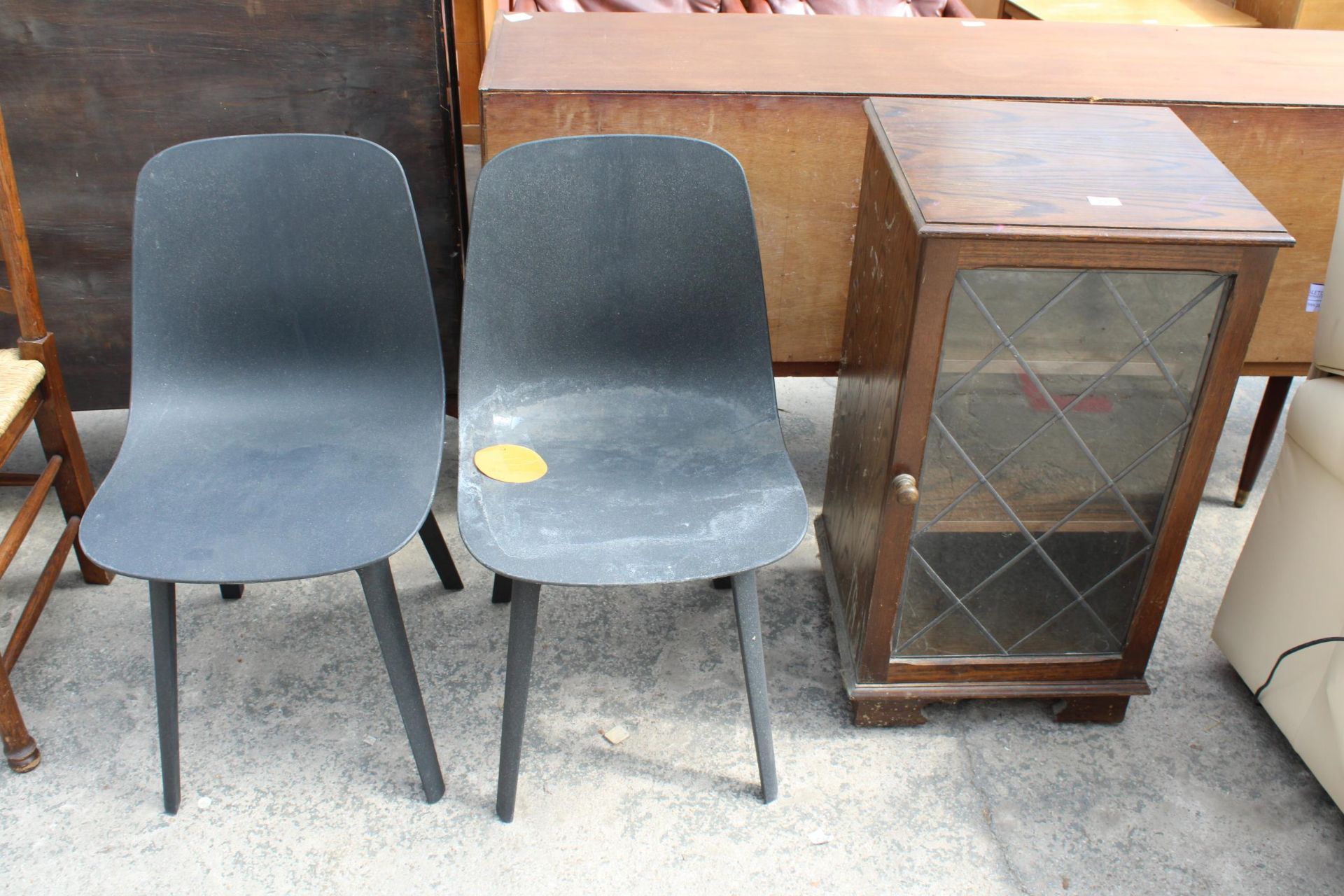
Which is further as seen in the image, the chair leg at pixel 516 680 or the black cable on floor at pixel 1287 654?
the black cable on floor at pixel 1287 654

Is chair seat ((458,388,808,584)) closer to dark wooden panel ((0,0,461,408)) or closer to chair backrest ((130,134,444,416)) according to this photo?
chair backrest ((130,134,444,416))

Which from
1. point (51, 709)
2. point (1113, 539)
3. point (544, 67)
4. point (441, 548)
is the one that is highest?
point (544, 67)

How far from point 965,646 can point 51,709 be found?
135 cm

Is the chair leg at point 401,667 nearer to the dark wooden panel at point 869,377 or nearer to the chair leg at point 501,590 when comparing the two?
the chair leg at point 501,590

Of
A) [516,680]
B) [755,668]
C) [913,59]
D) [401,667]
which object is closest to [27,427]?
[401,667]

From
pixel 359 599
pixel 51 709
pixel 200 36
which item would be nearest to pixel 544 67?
pixel 200 36

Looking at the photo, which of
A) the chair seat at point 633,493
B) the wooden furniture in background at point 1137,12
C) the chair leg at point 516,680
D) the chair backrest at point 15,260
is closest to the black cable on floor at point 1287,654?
the chair seat at point 633,493

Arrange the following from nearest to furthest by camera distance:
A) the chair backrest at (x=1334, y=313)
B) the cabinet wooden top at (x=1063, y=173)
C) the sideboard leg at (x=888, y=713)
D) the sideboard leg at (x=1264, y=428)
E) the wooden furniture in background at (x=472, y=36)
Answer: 1. the cabinet wooden top at (x=1063, y=173)
2. the chair backrest at (x=1334, y=313)
3. the sideboard leg at (x=888, y=713)
4. the sideboard leg at (x=1264, y=428)
5. the wooden furniture in background at (x=472, y=36)

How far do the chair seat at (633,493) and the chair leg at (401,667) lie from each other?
0.13 meters

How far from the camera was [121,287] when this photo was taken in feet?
6.01

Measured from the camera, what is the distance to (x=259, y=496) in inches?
52.7

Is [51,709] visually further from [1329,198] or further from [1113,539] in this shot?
[1329,198]

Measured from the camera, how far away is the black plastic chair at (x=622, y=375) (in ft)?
4.26

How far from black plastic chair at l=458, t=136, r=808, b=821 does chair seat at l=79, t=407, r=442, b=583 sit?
98 millimetres
